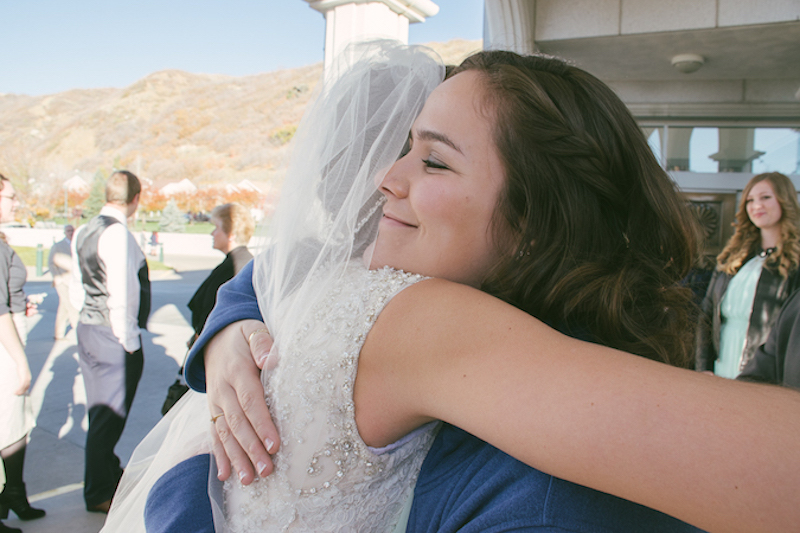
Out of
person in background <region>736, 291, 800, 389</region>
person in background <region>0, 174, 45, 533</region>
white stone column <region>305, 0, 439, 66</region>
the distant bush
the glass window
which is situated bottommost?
person in background <region>0, 174, 45, 533</region>

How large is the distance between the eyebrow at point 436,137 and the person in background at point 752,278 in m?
2.97

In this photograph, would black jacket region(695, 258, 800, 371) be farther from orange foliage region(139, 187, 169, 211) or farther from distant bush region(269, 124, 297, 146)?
distant bush region(269, 124, 297, 146)

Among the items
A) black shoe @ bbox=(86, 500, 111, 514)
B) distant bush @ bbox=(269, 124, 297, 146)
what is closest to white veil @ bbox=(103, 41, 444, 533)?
black shoe @ bbox=(86, 500, 111, 514)

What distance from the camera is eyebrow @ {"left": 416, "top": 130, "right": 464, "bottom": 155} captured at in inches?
43.4

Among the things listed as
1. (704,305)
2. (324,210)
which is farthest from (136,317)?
(704,305)

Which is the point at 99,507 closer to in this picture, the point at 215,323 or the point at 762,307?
the point at 215,323

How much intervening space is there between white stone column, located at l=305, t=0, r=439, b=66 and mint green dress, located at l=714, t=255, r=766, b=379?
10.6 feet

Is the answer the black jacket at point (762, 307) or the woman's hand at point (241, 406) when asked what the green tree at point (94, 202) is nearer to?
the black jacket at point (762, 307)

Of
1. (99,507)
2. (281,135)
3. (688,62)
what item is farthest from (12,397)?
(281,135)

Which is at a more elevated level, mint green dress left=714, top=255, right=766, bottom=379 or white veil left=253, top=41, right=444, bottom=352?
white veil left=253, top=41, right=444, bottom=352

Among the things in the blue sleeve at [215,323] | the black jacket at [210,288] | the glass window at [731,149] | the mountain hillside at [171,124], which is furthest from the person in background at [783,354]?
the mountain hillside at [171,124]

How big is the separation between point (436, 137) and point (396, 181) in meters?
0.13

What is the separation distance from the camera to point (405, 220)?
3.73ft

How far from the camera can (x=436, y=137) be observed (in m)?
1.12
